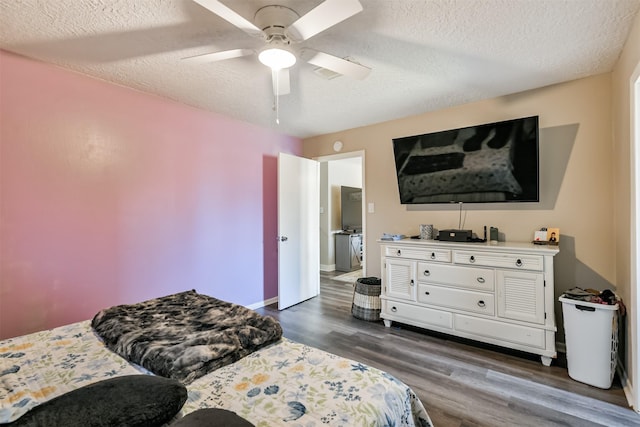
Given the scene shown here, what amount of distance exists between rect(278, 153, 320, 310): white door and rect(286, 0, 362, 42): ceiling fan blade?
221 centimetres

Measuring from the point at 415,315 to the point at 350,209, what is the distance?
3.55 meters

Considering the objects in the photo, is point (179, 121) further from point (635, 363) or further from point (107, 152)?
point (635, 363)

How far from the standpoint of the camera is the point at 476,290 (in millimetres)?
2688

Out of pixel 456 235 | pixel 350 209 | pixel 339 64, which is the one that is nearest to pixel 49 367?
pixel 339 64

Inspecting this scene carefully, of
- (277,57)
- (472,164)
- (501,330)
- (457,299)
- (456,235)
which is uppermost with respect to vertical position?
(277,57)

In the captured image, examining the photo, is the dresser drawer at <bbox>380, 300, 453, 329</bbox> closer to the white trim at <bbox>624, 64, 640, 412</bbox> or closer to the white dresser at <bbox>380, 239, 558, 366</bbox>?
the white dresser at <bbox>380, 239, 558, 366</bbox>

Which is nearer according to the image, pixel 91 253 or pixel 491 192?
pixel 91 253

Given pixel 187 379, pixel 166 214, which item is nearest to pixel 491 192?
pixel 187 379

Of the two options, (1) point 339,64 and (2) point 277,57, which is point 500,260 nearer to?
(1) point 339,64

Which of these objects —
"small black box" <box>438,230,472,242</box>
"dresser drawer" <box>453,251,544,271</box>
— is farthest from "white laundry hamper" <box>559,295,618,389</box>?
"small black box" <box>438,230,472,242</box>

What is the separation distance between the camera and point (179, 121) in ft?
10.0

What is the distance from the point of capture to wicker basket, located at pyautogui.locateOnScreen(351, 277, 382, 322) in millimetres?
3324

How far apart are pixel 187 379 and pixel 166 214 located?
2.09 m

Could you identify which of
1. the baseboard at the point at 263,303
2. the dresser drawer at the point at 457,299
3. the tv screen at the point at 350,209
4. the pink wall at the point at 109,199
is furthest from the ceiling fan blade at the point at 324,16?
the tv screen at the point at 350,209
